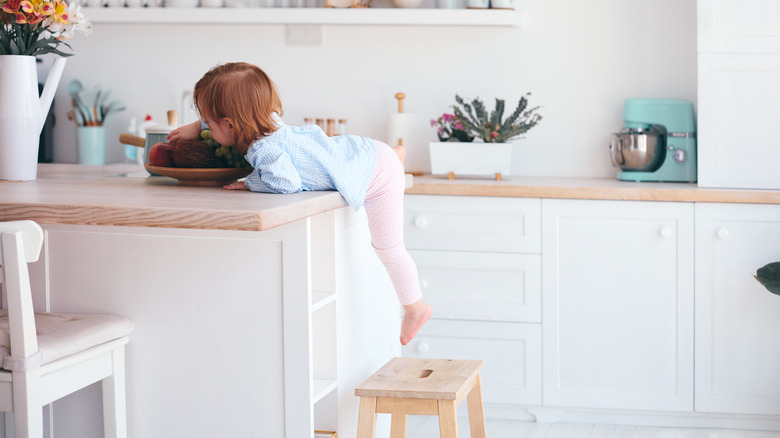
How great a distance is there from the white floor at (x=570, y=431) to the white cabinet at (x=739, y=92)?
81cm

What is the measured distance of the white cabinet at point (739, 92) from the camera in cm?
293

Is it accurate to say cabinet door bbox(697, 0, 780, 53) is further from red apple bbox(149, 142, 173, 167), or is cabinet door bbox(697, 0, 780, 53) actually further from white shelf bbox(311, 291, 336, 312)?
red apple bbox(149, 142, 173, 167)

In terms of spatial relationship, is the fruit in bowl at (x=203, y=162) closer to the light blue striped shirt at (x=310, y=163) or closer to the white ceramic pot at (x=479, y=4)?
the light blue striped shirt at (x=310, y=163)

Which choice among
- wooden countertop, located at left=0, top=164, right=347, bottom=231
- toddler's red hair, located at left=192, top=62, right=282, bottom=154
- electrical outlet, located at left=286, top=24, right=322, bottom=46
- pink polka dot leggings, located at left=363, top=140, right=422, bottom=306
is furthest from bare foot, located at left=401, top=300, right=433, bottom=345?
electrical outlet, located at left=286, top=24, right=322, bottom=46

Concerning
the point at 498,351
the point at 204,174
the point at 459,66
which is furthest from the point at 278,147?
the point at 459,66

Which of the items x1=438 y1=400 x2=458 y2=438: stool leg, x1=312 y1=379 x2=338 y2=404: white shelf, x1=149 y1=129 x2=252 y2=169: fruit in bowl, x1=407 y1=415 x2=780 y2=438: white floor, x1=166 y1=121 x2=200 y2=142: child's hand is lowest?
x1=407 y1=415 x2=780 y2=438: white floor

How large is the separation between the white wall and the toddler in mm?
1659

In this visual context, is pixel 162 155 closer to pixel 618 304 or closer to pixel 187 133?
pixel 187 133

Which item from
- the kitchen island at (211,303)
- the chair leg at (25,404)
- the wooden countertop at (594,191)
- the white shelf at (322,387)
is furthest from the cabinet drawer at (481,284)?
the chair leg at (25,404)

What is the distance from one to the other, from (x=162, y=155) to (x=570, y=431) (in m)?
1.70

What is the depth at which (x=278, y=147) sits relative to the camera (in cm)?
173

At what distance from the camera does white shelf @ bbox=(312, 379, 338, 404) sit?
1.81m

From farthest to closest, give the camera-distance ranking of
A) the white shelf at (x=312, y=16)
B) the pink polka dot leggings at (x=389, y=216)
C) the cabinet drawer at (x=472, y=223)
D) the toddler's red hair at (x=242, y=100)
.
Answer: the white shelf at (x=312, y=16), the cabinet drawer at (x=472, y=223), the pink polka dot leggings at (x=389, y=216), the toddler's red hair at (x=242, y=100)

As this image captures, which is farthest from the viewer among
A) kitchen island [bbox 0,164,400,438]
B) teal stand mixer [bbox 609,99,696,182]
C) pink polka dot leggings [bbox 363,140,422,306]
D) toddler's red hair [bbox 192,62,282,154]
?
teal stand mixer [bbox 609,99,696,182]
